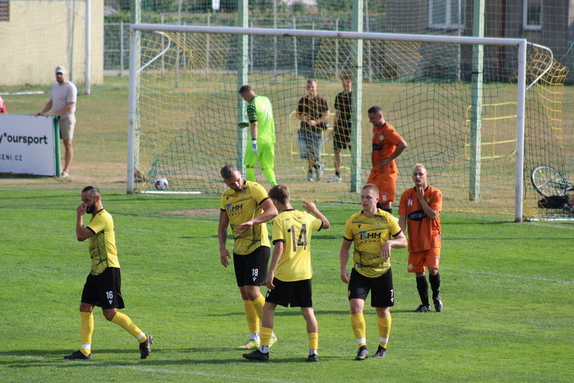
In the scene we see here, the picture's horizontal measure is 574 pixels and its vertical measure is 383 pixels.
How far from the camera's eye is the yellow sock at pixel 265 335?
766 centimetres

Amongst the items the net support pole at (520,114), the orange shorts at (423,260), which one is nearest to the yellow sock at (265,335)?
the orange shorts at (423,260)

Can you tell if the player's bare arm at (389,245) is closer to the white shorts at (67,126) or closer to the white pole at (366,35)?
the white pole at (366,35)

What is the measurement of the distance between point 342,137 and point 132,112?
5024 millimetres

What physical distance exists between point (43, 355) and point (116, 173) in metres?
13.5

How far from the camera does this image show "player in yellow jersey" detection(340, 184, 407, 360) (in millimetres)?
7824

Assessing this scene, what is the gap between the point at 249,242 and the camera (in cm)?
822

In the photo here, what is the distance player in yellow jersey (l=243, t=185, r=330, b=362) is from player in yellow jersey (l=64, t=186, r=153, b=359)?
3.96 feet

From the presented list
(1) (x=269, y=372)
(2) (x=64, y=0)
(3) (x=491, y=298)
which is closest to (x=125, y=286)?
(1) (x=269, y=372)

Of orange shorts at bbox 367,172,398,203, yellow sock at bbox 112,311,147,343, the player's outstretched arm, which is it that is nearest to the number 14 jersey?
the player's outstretched arm

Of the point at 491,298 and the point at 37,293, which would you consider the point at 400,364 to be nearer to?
the point at 491,298

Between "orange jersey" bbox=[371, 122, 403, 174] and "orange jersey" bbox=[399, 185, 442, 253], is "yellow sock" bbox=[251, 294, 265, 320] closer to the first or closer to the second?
"orange jersey" bbox=[399, 185, 442, 253]

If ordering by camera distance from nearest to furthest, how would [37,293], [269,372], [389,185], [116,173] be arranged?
1. [269,372]
2. [37,293]
3. [389,185]
4. [116,173]

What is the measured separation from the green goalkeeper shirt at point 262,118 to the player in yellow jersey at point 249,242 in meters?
6.49

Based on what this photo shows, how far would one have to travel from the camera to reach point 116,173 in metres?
21.0
